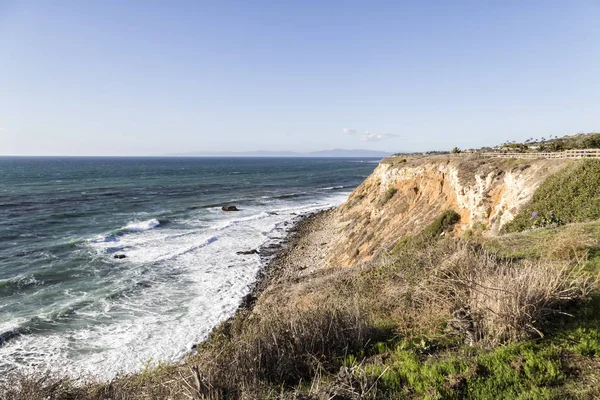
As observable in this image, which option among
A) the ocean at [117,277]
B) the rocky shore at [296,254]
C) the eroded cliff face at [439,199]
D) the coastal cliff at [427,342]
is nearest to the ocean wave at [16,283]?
the ocean at [117,277]

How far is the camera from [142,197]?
216ft

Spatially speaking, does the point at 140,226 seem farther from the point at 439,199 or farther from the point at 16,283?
the point at 439,199

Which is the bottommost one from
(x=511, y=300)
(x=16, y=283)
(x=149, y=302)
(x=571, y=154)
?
(x=149, y=302)

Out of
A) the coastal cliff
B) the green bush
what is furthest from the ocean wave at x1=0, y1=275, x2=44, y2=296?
the green bush

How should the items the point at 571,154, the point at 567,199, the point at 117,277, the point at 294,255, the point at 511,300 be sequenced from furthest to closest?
the point at 294,255
the point at 117,277
the point at 571,154
the point at 567,199
the point at 511,300

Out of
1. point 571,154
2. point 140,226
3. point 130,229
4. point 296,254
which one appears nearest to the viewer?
point 571,154

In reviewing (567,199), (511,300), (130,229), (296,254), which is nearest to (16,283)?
(130,229)

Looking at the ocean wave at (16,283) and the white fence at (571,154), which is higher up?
the white fence at (571,154)

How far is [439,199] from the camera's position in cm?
2948

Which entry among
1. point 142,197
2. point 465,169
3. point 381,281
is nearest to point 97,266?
point 381,281

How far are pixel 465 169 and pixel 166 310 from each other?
25.4 m

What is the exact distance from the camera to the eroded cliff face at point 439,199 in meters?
22.0

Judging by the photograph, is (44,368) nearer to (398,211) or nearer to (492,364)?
(492,364)

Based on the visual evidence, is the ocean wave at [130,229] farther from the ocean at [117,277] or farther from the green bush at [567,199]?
the green bush at [567,199]
